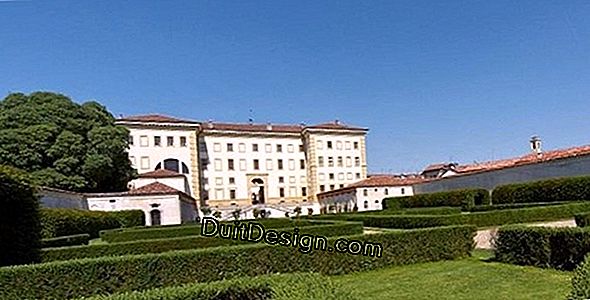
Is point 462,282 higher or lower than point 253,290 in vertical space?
lower

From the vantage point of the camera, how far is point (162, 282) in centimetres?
886

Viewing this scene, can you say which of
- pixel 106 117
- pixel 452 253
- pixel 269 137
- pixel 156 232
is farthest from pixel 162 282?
pixel 269 137

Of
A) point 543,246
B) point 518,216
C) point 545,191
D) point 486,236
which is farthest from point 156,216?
point 543,246

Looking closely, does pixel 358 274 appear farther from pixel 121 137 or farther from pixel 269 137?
pixel 269 137

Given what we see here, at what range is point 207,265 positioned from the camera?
30.5ft

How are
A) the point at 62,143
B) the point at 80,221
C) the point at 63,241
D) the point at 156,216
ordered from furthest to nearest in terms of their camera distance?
1. the point at 62,143
2. the point at 156,216
3. the point at 80,221
4. the point at 63,241

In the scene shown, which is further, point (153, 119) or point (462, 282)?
point (153, 119)

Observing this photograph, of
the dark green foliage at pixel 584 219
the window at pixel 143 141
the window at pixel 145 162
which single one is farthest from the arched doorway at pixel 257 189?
the dark green foliage at pixel 584 219

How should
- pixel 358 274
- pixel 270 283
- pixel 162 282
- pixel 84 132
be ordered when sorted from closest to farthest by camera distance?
pixel 270 283
pixel 162 282
pixel 358 274
pixel 84 132

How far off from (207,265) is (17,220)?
389 cm

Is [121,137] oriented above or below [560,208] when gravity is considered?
above

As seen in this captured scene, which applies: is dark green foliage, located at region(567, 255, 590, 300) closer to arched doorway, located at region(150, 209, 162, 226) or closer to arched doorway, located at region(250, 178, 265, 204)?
arched doorway, located at region(150, 209, 162, 226)

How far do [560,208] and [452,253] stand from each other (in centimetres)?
828

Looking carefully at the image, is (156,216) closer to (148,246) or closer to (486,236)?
(148,246)
